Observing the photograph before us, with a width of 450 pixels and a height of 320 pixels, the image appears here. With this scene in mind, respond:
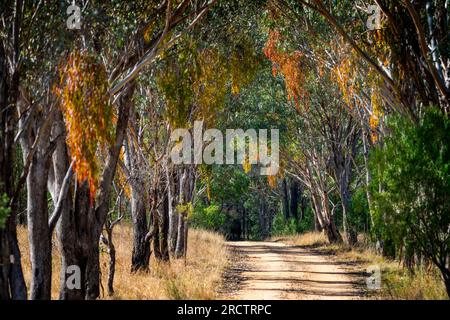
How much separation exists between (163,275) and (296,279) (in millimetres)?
3061

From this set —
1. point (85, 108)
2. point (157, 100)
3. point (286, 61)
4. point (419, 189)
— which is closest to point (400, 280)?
point (419, 189)

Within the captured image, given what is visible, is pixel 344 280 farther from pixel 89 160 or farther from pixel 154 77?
pixel 89 160

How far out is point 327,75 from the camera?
77.8ft

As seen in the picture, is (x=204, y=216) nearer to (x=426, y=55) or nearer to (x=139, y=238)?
(x=139, y=238)

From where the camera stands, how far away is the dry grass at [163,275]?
1320 cm

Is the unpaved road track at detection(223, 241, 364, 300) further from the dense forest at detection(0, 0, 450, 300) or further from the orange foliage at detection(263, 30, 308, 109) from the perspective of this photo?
the orange foliage at detection(263, 30, 308, 109)

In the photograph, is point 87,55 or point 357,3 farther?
point 357,3

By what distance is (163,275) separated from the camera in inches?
681

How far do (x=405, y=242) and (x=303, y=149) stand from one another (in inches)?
738

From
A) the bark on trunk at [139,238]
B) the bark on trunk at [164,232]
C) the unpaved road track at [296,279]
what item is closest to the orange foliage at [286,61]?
the bark on trunk at [164,232]

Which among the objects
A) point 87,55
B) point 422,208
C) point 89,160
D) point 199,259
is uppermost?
point 87,55

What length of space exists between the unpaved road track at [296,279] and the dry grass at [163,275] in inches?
27.4

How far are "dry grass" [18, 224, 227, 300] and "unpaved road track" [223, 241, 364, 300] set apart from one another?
0.70 meters
